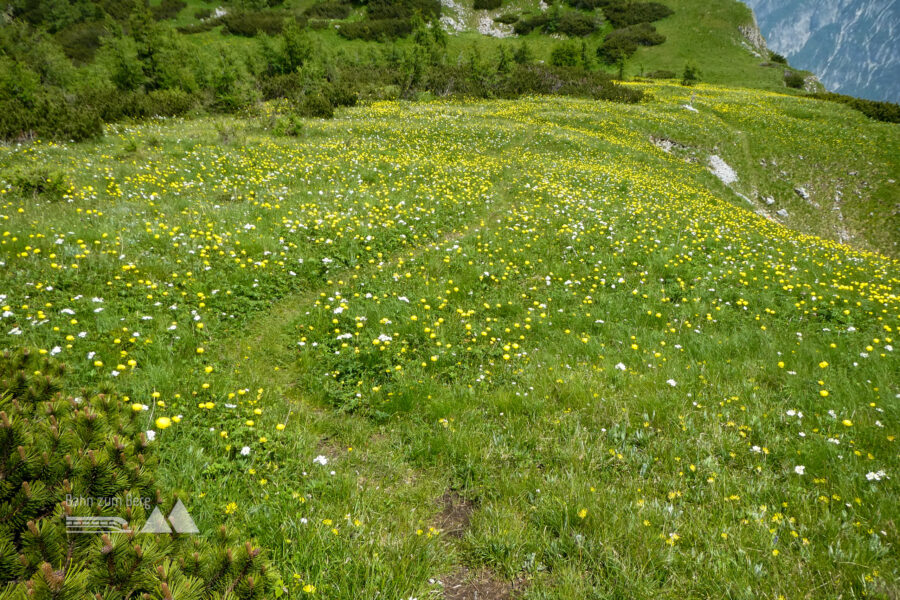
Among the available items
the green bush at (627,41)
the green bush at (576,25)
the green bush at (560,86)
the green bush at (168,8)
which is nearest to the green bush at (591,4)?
the green bush at (576,25)

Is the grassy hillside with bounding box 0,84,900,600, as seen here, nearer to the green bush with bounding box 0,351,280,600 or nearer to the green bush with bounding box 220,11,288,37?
the green bush with bounding box 0,351,280,600

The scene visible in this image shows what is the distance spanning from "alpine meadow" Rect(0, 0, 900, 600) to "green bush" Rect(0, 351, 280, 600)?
2 centimetres

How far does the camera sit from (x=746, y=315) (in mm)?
8180

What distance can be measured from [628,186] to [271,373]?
16724 mm

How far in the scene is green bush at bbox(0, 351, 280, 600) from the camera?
5.59ft

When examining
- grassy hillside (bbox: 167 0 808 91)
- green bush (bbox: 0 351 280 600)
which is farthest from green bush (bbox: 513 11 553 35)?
green bush (bbox: 0 351 280 600)

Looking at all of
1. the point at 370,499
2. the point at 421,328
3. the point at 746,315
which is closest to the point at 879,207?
the point at 746,315

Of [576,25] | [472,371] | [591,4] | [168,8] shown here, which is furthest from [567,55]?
[168,8]

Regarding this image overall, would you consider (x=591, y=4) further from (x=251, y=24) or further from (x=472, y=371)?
(x=472, y=371)

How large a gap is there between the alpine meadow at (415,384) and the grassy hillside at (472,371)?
0.04 metres

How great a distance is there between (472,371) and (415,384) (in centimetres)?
96

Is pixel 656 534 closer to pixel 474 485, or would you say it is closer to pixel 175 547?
pixel 474 485

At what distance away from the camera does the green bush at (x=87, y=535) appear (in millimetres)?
1704

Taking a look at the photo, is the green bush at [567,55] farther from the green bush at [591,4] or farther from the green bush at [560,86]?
the green bush at [591,4]
